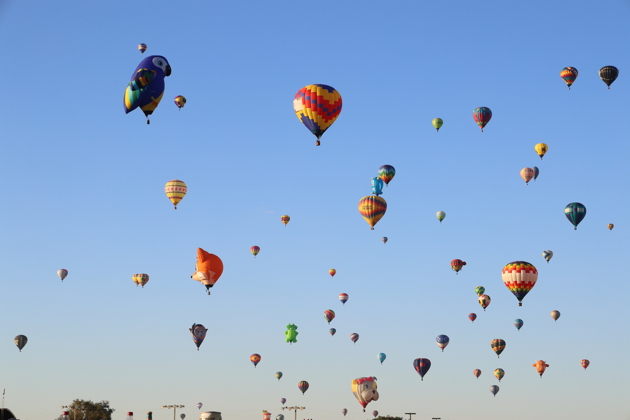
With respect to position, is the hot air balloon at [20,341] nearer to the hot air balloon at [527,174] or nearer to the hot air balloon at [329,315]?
the hot air balloon at [329,315]

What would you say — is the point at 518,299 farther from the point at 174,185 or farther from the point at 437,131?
the point at 174,185

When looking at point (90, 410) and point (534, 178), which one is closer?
point (534, 178)

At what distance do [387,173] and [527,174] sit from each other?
13.2 metres

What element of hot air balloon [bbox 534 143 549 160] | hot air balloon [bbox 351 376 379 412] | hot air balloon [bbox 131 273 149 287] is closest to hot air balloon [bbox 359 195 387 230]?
hot air balloon [bbox 351 376 379 412]

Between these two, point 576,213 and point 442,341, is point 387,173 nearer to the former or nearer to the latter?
point 576,213

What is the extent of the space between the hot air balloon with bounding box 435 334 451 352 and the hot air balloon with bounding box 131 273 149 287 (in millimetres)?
28414

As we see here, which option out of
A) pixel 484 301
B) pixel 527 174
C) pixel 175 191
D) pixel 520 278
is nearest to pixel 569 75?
pixel 527 174

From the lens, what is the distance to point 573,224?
81312mm

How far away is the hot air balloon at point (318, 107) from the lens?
2414 inches

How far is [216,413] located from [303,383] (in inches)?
2433

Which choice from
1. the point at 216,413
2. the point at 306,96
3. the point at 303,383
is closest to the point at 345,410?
the point at 303,383

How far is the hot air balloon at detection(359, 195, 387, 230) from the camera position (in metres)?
76.6

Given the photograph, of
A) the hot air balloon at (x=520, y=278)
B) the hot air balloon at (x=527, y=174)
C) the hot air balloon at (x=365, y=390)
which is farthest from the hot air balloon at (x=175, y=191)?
the hot air balloon at (x=527, y=174)

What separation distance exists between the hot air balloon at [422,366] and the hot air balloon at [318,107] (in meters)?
31.8
